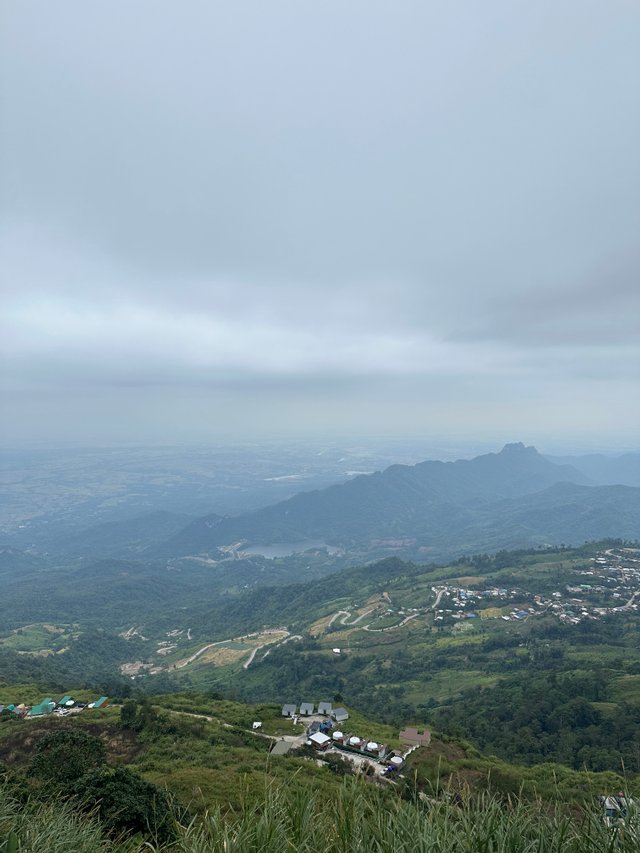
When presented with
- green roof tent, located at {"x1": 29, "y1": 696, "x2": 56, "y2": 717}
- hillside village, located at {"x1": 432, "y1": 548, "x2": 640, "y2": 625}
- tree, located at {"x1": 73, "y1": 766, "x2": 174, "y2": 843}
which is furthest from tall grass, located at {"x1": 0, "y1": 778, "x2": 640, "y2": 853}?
hillside village, located at {"x1": 432, "y1": 548, "x2": 640, "y2": 625}

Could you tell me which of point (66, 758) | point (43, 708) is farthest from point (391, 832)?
point (43, 708)

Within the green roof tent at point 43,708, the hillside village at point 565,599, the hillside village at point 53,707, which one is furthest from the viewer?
the hillside village at point 565,599

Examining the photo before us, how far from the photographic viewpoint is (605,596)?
334 feet

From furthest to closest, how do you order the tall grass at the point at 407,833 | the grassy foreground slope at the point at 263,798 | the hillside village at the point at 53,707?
the hillside village at the point at 53,707 < the grassy foreground slope at the point at 263,798 < the tall grass at the point at 407,833

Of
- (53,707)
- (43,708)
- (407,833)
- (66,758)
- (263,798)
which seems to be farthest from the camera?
(53,707)

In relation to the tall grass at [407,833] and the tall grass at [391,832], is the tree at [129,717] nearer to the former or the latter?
the tall grass at [391,832]

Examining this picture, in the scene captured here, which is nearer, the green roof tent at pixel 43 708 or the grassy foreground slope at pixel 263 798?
A: the grassy foreground slope at pixel 263 798

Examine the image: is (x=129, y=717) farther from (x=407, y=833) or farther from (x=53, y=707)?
(x=407, y=833)

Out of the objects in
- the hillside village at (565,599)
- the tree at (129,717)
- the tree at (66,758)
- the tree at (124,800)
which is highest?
the tree at (124,800)

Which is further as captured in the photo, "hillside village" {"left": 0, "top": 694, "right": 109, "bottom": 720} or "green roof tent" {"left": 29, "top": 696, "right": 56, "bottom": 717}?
"green roof tent" {"left": 29, "top": 696, "right": 56, "bottom": 717}

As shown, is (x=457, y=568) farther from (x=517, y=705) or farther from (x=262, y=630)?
(x=517, y=705)

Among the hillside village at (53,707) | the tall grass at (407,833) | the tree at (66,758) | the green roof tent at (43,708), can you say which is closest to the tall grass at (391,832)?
the tall grass at (407,833)

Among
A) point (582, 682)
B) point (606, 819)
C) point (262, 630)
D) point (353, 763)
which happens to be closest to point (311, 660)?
point (262, 630)

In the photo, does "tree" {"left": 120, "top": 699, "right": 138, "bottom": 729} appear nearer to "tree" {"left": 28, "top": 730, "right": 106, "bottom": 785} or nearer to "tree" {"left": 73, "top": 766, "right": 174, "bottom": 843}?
"tree" {"left": 28, "top": 730, "right": 106, "bottom": 785}
